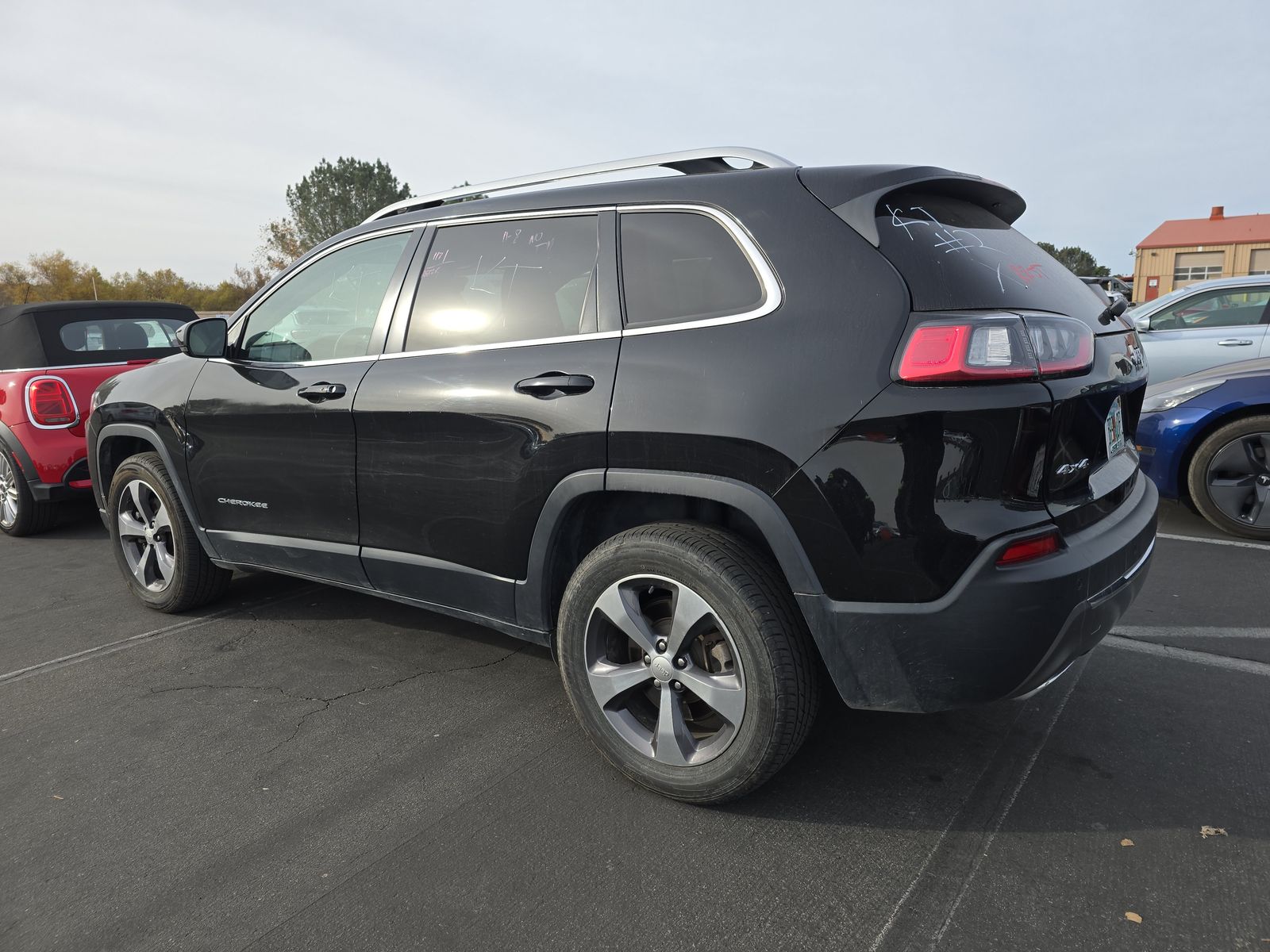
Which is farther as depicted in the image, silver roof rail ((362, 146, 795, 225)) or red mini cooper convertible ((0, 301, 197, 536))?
red mini cooper convertible ((0, 301, 197, 536))

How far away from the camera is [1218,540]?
532 centimetres

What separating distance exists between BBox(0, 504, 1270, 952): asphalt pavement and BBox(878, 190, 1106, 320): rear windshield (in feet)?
4.56

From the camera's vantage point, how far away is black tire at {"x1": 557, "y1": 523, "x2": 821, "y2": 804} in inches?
91.9

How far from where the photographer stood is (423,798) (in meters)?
2.64

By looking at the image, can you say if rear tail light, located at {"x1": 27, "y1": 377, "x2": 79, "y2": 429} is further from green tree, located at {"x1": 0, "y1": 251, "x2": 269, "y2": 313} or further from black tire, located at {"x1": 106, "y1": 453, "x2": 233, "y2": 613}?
green tree, located at {"x1": 0, "y1": 251, "x2": 269, "y2": 313}

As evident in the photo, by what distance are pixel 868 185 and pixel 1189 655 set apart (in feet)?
7.95

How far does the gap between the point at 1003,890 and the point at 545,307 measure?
2059 millimetres

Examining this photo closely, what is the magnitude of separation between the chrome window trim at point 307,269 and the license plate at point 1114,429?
2390mm

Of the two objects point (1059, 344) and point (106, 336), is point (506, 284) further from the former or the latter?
point (106, 336)

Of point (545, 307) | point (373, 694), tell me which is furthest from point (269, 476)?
point (545, 307)

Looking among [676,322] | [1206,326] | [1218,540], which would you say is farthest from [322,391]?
[1206,326]

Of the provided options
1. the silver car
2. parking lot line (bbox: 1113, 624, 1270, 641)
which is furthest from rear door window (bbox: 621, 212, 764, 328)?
the silver car

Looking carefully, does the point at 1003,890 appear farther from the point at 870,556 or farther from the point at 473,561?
the point at 473,561

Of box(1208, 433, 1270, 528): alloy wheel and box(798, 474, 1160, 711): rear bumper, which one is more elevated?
box(798, 474, 1160, 711): rear bumper
